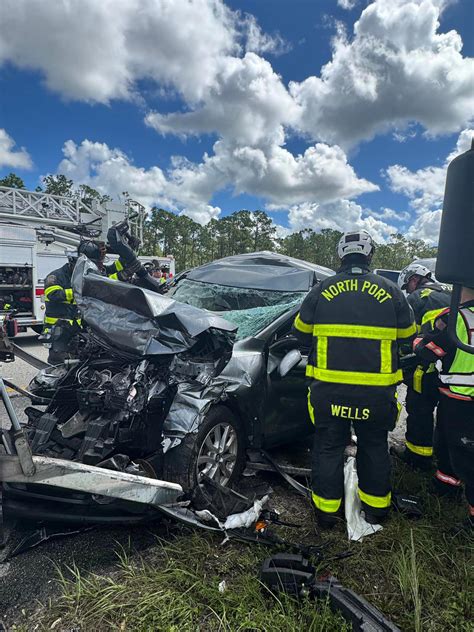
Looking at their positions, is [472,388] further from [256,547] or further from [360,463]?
[256,547]

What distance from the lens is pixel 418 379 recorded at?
3498 millimetres

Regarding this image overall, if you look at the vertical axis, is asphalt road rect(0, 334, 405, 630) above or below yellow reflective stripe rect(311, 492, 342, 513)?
below

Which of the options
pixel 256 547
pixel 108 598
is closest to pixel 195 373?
pixel 256 547

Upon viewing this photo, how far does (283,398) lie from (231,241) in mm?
48646

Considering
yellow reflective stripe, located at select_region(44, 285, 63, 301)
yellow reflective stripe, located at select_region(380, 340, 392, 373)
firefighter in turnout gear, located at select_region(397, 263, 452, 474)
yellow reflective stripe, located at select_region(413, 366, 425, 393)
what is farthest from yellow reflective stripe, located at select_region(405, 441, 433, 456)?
yellow reflective stripe, located at select_region(44, 285, 63, 301)

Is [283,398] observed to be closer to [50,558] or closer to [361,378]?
[361,378]

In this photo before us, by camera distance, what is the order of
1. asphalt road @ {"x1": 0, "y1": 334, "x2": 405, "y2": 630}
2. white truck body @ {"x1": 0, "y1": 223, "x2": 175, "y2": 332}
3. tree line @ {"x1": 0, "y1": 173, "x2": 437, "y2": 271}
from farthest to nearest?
tree line @ {"x1": 0, "y1": 173, "x2": 437, "y2": 271} < white truck body @ {"x1": 0, "y1": 223, "x2": 175, "y2": 332} < asphalt road @ {"x1": 0, "y1": 334, "x2": 405, "y2": 630}

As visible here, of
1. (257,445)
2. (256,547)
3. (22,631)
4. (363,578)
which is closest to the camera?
(22,631)

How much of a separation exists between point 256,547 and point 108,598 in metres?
0.81

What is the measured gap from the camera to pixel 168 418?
241 cm

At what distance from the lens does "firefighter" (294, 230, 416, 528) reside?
8.11 ft

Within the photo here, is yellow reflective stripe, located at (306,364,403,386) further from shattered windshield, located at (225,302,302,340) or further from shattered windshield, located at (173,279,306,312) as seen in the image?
shattered windshield, located at (173,279,306,312)

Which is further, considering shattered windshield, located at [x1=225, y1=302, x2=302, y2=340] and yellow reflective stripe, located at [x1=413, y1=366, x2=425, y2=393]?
yellow reflective stripe, located at [x1=413, y1=366, x2=425, y2=393]

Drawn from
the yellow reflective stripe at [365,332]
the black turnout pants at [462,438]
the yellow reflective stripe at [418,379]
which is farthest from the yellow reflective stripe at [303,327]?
the yellow reflective stripe at [418,379]
